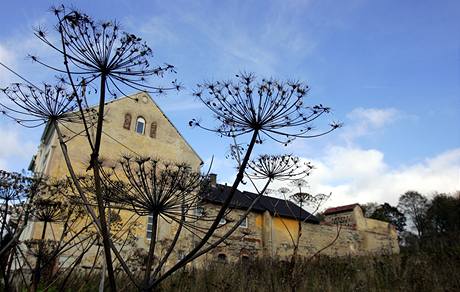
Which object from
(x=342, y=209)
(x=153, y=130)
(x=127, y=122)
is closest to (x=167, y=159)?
(x=153, y=130)

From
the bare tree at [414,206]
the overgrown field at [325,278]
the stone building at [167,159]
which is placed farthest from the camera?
the bare tree at [414,206]

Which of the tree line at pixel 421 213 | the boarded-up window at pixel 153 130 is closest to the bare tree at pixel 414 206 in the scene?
the tree line at pixel 421 213

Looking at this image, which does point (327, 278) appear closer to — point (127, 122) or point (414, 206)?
point (127, 122)

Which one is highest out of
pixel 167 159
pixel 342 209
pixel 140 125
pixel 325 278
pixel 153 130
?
pixel 140 125

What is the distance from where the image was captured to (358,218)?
126 feet

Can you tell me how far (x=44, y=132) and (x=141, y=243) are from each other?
36.6 feet

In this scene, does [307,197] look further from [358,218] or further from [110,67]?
[358,218]

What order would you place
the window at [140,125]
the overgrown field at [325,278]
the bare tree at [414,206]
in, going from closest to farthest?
the overgrown field at [325,278] → the window at [140,125] → the bare tree at [414,206]

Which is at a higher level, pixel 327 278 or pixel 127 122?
pixel 127 122

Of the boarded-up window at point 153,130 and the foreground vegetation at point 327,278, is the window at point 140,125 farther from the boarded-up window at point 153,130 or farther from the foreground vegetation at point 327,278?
the foreground vegetation at point 327,278

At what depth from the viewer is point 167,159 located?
2552 cm

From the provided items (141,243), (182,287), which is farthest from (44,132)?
(182,287)

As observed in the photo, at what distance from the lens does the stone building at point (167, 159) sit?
2091 centimetres

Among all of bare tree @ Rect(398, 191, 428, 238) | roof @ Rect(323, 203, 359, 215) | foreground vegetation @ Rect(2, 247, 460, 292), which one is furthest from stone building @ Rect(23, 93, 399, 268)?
bare tree @ Rect(398, 191, 428, 238)
